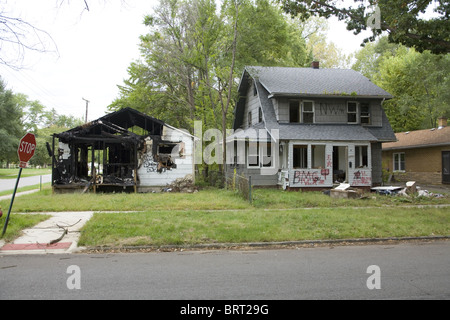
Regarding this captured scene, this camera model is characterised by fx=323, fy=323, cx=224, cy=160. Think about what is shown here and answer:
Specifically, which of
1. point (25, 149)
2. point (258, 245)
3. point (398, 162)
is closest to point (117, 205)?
point (25, 149)

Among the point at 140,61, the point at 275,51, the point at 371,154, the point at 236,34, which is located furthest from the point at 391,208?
the point at 140,61

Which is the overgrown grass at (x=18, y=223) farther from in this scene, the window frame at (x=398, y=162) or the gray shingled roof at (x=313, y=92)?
the window frame at (x=398, y=162)

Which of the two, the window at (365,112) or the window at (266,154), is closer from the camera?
the window at (266,154)

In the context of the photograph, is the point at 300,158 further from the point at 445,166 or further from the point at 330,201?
the point at 445,166

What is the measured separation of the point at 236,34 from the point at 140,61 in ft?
36.9

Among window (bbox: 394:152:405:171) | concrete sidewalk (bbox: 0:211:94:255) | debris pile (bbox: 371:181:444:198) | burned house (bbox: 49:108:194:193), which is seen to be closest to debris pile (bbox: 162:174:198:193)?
burned house (bbox: 49:108:194:193)

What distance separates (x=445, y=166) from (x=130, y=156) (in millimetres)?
19882

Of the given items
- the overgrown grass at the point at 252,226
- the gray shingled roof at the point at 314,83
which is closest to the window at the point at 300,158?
the gray shingled roof at the point at 314,83

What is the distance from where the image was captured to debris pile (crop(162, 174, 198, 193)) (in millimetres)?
17672

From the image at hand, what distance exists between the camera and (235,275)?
17.7ft

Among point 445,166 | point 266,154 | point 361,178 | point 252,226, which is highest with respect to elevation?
point 266,154

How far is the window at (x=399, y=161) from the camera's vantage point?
2589cm

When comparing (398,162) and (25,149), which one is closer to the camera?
(25,149)

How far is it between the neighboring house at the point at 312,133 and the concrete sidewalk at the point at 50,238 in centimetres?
1073
